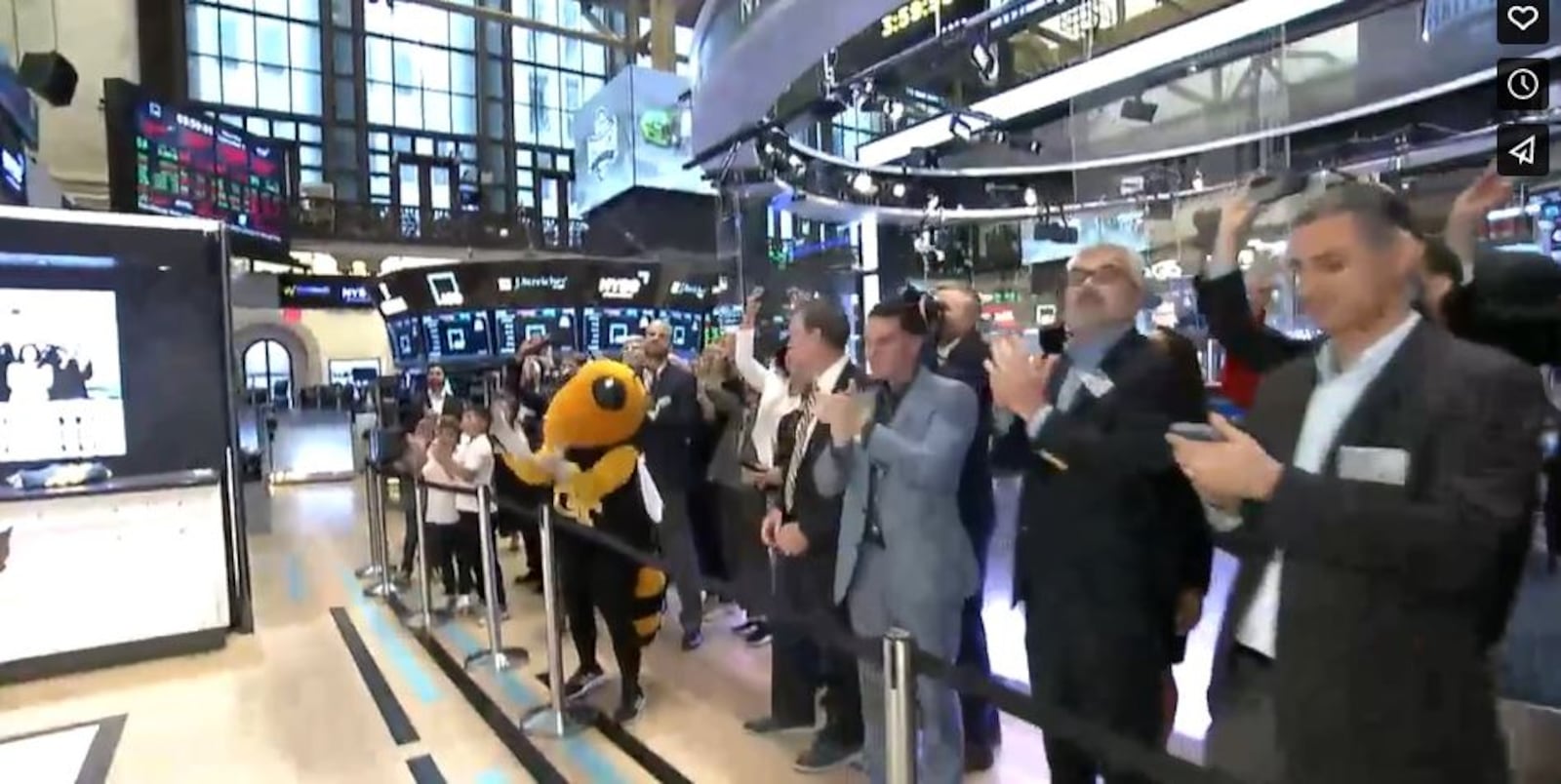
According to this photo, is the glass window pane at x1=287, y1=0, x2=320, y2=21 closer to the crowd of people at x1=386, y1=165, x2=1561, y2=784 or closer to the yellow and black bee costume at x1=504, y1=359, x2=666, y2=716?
the yellow and black bee costume at x1=504, y1=359, x2=666, y2=716

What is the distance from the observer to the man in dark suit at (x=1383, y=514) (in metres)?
1.19

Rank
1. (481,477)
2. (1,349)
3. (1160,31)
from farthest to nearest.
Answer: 1. (1160,31)
2. (481,477)
3. (1,349)

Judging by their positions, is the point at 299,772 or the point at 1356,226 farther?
the point at 299,772

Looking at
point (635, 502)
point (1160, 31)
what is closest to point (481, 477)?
point (635, 502)

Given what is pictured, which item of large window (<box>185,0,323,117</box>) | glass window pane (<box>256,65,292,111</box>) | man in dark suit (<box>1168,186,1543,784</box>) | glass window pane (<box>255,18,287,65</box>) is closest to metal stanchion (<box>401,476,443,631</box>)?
man in dark suit (<box>1168,186,1543,784</box>)

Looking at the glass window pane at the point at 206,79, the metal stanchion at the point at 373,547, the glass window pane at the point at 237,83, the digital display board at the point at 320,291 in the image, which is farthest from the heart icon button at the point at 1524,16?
the glass window pane at the point at 237,83

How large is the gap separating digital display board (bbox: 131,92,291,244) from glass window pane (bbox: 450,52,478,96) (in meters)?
15.7

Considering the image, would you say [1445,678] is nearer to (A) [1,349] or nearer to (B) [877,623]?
(B) [877,623]

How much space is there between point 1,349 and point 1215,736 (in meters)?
5.55

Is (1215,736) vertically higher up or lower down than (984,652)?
higher up

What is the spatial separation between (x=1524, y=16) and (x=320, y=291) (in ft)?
60.5

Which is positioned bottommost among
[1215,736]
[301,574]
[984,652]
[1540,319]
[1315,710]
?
[301,574]

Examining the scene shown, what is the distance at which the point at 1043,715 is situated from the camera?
4.91 ft

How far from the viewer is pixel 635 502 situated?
3873 millimetres
